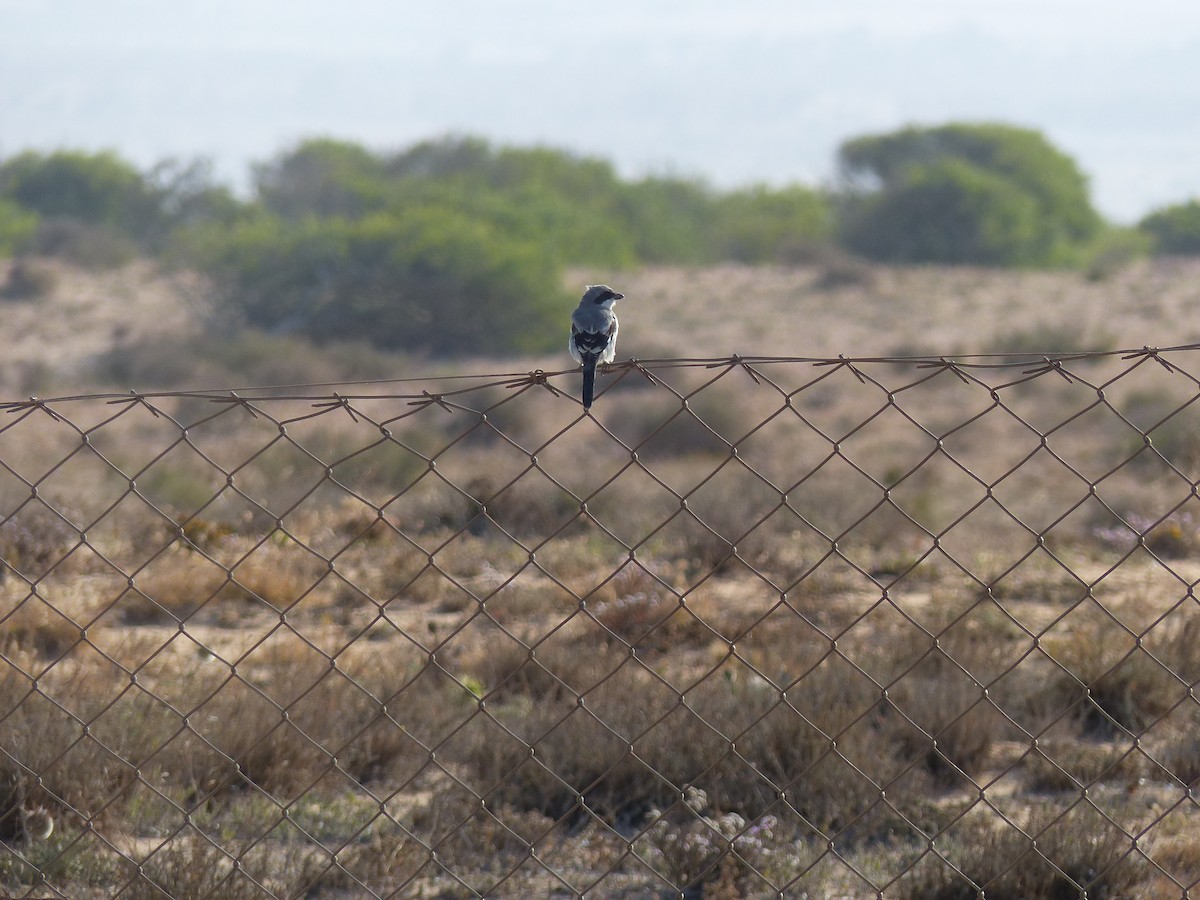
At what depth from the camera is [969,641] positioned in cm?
525

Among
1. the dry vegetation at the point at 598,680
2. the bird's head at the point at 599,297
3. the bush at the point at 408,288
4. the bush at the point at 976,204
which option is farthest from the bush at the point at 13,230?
the bird's head at the point at 599,297

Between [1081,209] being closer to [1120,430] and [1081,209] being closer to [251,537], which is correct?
[1120,430]

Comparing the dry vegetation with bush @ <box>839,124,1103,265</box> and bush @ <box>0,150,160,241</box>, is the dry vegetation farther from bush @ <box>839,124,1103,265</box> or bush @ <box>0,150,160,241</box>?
bush @ <box>0,150,160,241</box>

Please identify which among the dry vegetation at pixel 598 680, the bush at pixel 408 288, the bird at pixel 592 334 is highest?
the bird at pixel 592 334

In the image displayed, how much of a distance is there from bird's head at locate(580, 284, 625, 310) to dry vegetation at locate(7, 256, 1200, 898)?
287 millimetres

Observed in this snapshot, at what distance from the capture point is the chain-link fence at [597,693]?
2.83 meters

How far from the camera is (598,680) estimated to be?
457 centimetres

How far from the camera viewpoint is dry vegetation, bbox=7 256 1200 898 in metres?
2.96

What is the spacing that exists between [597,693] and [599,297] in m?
1.28

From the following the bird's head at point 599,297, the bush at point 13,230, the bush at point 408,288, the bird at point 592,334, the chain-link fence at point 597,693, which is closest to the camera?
the chain-link fence at point 597,693

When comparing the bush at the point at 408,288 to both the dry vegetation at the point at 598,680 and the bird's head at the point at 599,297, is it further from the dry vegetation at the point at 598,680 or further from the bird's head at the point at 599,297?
the bird's head at the point at 599,297

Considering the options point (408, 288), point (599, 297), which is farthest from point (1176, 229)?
point (599, 297)

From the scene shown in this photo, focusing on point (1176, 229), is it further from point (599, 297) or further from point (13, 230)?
point (599, 297)

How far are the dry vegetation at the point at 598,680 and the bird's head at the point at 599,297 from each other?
29 cm
